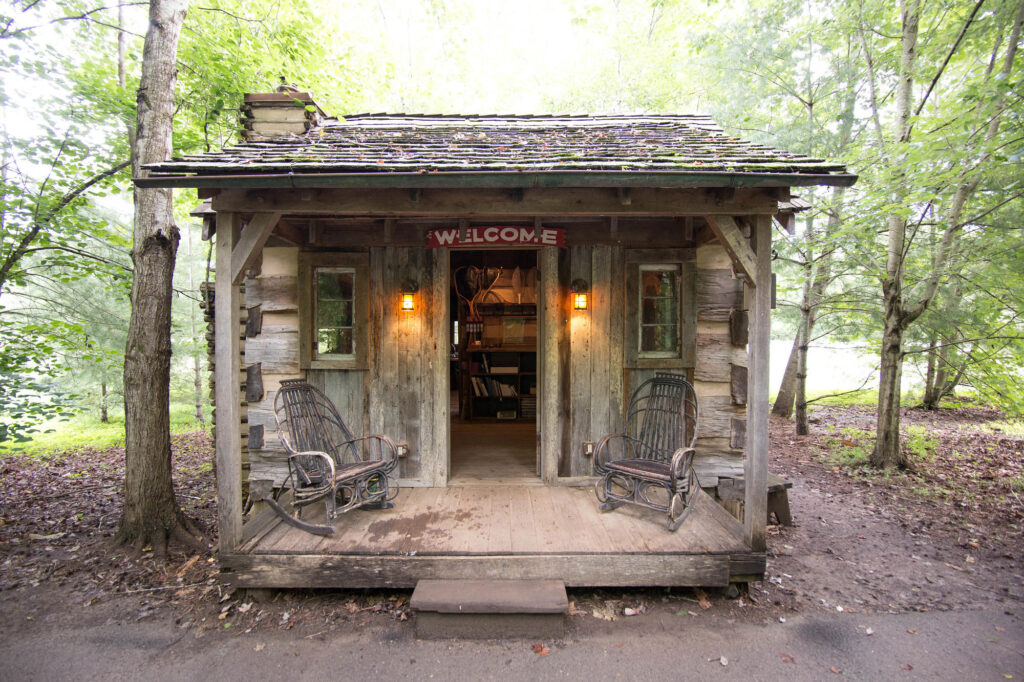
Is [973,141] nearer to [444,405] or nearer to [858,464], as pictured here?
[858,464]

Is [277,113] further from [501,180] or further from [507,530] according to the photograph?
[507,530]

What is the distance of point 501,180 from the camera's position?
2.88m

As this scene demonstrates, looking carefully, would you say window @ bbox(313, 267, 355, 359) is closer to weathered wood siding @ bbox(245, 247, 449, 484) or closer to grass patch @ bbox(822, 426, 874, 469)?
weathered wood siding @ bbox(245, 247, 449, 484)

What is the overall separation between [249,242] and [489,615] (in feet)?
9.36

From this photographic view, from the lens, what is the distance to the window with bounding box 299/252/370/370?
4312mm

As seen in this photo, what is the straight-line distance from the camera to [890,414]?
226 inches

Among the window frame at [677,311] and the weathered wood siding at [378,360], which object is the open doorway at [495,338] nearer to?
the weathered wood siding at [378,360]

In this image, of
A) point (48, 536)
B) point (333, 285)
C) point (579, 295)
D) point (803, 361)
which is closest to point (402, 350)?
point (333, 285)

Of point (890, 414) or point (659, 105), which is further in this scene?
point (659, 105)

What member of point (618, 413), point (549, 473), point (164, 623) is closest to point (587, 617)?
point (549, 473)

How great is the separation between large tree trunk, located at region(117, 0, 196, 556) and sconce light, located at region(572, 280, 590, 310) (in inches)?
140

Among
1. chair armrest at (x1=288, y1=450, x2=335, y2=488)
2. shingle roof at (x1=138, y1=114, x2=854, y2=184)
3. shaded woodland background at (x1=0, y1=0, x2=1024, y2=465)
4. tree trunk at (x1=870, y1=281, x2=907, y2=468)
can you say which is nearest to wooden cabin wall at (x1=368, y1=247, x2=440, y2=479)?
chair armrest at (x1=288, y1=450, x2=335, y2=488)

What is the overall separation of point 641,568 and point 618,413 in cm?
162

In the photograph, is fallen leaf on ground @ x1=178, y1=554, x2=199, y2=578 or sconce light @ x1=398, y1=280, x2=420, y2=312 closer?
fallen leaf on ground @ x1=178, y1=554, x2=199, y2=578
